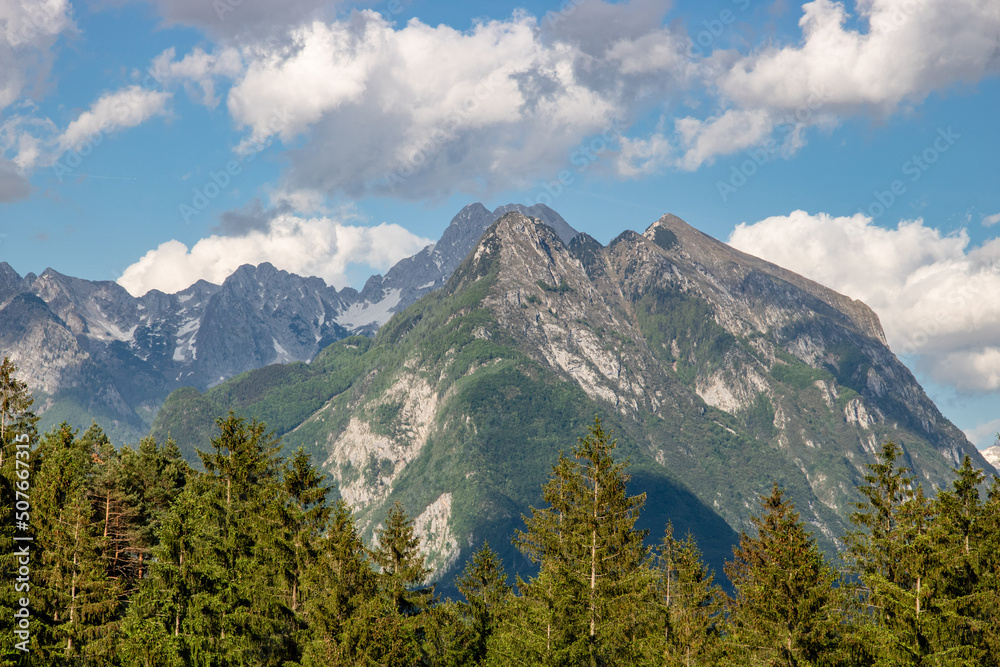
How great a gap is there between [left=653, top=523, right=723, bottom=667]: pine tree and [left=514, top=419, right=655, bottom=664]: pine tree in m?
2.55

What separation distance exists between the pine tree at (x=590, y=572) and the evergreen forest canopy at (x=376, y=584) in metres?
0.15

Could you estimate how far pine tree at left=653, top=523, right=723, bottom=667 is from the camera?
204ft

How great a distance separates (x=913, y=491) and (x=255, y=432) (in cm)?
4638

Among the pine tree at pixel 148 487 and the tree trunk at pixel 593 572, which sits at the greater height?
the pine tree at pixel 148 487

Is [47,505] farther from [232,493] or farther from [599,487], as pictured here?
[599,487]

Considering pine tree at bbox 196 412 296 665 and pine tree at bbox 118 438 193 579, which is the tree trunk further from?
pine tree at bbox 118 438 193 579

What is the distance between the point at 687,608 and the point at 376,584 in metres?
26.3

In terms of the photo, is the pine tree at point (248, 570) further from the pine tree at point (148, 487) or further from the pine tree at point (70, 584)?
the pine tree at point (70, 584)

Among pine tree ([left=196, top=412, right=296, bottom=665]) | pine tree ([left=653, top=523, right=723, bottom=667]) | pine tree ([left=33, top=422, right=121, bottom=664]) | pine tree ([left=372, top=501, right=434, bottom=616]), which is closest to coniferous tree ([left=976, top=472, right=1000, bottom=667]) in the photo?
pine tree ([left=653, top=523, right=723, bottom=667])

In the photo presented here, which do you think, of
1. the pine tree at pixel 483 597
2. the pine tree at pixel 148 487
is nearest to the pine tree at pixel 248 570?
the pine tree at pixel 148 487

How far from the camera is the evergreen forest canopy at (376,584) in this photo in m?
48.9

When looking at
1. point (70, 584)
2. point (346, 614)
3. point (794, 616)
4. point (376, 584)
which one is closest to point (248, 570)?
point (346, 614)

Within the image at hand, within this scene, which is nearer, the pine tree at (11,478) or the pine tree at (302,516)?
the pine tree at (11,478)

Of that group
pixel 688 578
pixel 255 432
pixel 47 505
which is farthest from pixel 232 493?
pixel 688 578
